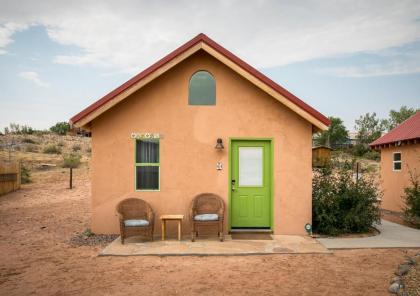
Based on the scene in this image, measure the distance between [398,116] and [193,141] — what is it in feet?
187

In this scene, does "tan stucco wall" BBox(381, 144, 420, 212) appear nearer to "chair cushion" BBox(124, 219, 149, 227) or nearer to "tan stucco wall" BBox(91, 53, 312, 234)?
"tan stucco wall" BBox(91, 53, 312, 234)

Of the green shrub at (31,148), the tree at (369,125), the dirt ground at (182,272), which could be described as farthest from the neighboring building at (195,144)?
the tree at (369,125)

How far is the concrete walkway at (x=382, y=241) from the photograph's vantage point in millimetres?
8016

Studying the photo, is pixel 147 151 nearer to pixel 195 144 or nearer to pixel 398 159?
pixel 195 144

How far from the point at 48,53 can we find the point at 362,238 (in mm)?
16895

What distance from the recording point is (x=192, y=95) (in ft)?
30.7

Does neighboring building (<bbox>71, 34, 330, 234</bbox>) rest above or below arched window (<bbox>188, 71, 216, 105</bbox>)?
below

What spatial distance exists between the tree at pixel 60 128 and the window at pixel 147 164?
1729 inches

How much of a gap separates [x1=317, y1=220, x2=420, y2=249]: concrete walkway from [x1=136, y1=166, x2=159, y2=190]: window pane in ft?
15.0

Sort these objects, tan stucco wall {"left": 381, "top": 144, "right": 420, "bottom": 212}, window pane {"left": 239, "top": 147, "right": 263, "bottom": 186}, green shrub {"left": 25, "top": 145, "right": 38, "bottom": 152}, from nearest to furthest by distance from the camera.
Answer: window pane {"left": 239, "top": 147, "right": 263, "bottom": 186} < tan stucco wall {"left": 381, "top": 144, "right": 420, "bottom": 212} < green shrub {"left": 25, "top": 145, "right": 38, "bottom": 152}

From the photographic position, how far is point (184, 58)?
8.78m

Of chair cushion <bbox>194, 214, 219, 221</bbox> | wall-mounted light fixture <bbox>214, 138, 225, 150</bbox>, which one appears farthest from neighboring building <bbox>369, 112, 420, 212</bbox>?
chair cushion <bbox>194, 214, 219, 221</bbox>

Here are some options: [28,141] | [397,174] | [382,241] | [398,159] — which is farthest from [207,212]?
[28,141]

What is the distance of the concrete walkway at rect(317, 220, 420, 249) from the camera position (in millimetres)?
8016
